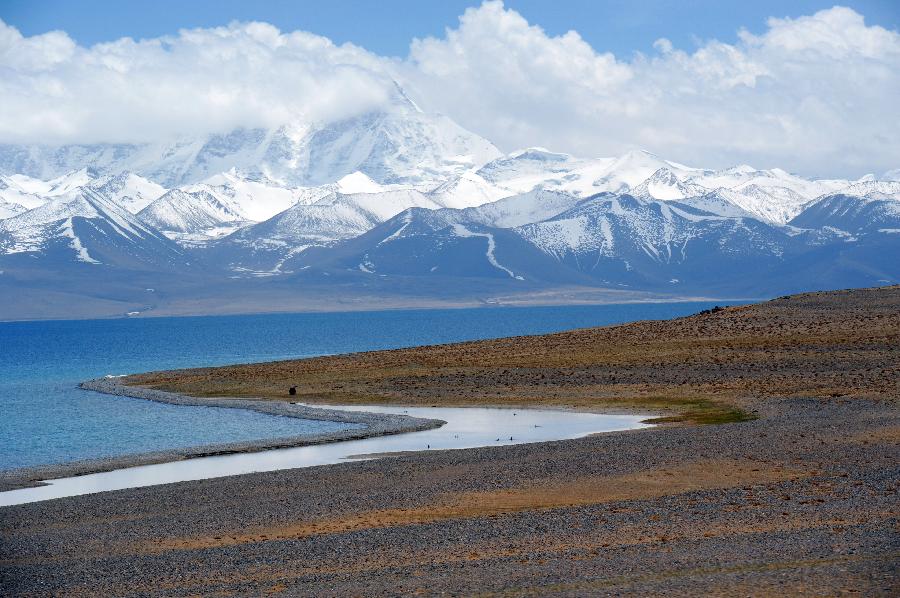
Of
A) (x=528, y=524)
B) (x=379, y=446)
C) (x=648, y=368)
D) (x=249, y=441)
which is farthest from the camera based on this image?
(x=648, y=368)

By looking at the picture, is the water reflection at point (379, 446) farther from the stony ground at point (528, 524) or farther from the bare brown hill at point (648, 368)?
the bare brown hill at point (648, 368)

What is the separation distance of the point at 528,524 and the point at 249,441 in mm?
27935

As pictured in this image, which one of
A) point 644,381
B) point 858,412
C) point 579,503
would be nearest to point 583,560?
point 579,503

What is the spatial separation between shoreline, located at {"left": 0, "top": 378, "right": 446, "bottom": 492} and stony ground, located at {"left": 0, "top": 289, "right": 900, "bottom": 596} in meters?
8.58

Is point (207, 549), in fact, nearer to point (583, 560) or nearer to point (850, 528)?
point (583, 560)

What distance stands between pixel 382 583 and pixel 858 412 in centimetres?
3362

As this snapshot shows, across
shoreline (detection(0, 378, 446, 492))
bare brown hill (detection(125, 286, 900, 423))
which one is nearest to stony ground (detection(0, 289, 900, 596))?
shoreline (detection(0, 378, 446, 492))

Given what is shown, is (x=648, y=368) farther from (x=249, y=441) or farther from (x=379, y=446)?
(x=249, y=441)

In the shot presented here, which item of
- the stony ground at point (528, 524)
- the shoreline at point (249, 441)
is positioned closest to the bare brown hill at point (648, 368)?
the shoreline at point (249, 441)

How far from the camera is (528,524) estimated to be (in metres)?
30.5

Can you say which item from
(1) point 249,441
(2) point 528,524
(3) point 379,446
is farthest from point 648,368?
(2) point 528,524

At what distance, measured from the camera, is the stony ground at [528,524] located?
24.2 meters

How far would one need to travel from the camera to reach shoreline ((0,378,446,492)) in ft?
159

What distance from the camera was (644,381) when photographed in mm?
73688
